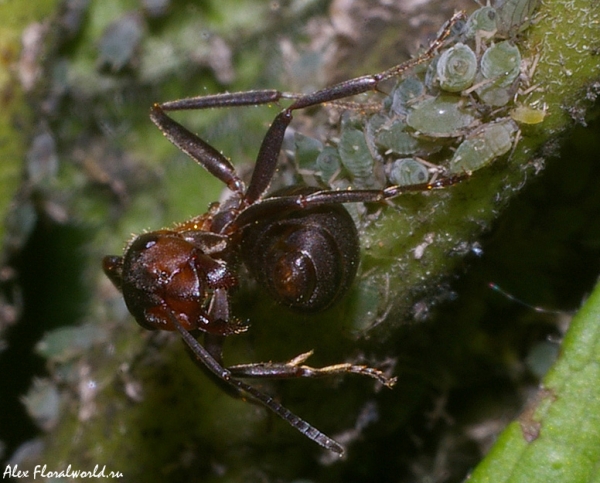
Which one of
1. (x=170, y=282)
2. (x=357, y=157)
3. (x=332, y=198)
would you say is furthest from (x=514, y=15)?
(x=170, y=282)

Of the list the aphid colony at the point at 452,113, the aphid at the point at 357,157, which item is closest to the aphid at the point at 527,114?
the aphid colony at the point at 452,113

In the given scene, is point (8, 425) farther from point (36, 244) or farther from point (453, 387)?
point (453, 387)

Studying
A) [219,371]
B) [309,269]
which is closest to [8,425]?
[219,371]

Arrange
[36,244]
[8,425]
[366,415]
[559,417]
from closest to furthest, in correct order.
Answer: [559,417], [366,415], [8,425], [36,244]

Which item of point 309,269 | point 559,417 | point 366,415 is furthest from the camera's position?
point 366,415

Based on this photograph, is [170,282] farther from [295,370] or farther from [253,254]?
[295,370]

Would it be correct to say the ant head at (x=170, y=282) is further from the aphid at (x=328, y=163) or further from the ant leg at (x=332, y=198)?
the aphid at (x=328, y=163)

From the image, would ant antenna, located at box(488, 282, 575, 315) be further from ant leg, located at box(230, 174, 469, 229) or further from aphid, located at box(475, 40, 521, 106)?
aphid, located at box(475, 40, 521, 106)
